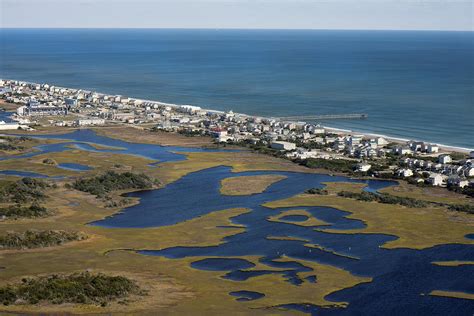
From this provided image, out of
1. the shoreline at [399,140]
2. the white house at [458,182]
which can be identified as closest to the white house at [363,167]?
the white house at [458,182]

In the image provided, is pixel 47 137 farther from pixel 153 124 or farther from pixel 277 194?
pixel 277 194

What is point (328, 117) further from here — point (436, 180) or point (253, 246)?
point (253, 246)

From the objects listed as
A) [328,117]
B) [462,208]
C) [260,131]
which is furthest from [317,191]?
[328,117]

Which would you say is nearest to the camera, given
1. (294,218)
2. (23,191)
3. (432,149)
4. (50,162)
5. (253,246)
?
(253,246)

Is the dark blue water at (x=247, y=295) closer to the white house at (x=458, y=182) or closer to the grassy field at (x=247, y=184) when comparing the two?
the grassy field at (x=247, y=184)

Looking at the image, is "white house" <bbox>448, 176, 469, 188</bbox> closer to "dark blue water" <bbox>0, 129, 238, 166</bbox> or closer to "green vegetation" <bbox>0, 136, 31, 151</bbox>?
"dark blue water" <bbox>0, 129, 238, 166</bbox>
